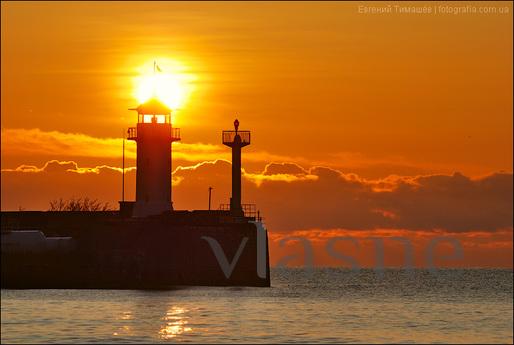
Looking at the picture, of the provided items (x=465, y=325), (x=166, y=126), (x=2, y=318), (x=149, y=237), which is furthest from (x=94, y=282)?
(x=465, y=325)

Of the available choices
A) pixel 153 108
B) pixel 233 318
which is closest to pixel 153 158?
pixel 153 108

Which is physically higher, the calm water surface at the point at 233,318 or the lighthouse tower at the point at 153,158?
the lighthouse tower at the point at 153,158

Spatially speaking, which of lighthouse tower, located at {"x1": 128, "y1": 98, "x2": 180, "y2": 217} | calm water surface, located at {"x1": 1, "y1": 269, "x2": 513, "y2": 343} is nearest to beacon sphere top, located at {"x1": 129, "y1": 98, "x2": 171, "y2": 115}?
lighthouse tower, located at {"x1": 128, "y1": 98, "x2": 180, "y2": 217}

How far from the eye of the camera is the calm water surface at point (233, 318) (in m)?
59.7

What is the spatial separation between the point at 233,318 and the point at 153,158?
936 inches

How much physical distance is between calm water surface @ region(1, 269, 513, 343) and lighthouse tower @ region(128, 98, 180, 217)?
632 centimetres

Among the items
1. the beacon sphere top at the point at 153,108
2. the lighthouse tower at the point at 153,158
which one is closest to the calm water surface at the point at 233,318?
the lighthouse tower at the point at 153,158

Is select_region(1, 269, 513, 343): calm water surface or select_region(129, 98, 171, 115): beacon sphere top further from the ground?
select_region(129, 98, 171, 115): beacon sphere top

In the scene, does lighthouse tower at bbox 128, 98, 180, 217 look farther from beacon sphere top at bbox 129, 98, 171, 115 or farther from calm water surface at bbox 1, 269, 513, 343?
calm water surface at bbox 1, 269, 513, 343

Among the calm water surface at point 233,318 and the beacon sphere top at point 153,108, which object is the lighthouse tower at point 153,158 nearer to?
the beacon sphere top at point 153,108

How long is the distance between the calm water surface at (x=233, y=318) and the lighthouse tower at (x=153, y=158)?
249 inches

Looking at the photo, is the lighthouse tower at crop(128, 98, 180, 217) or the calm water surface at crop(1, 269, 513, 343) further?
the lighthouse tower at crop(128, 98, 180, 217)

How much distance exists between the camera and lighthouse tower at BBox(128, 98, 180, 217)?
8944 centimetres

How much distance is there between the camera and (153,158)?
89.6m
